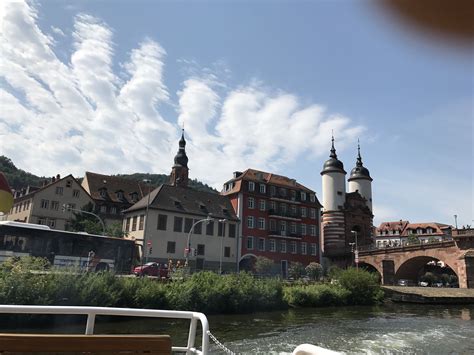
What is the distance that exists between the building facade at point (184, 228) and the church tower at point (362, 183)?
104 ft

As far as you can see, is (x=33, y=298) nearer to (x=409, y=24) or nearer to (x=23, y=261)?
(x=23, y=261)

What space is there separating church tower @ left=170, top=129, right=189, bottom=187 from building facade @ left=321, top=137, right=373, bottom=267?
24.4 meters

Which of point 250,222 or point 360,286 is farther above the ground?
point 250,222

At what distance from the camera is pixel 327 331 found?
73.3 ft

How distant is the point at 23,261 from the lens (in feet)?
74.1

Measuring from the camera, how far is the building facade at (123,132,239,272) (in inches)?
1892

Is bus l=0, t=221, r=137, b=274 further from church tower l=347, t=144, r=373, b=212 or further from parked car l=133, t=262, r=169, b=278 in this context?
church tower l=347, t=144, r=373, b=212

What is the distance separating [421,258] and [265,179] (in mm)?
24265

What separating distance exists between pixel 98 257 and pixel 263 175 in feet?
118

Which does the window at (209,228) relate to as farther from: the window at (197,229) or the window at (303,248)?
the window at (303,248)

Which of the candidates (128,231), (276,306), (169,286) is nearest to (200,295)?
(169,286)

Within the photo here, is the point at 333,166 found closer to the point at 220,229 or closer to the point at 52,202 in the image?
the point at 220,229

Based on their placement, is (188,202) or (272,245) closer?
(188,202)

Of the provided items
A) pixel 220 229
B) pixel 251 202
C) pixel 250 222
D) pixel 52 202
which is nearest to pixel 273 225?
pixel 250 222
